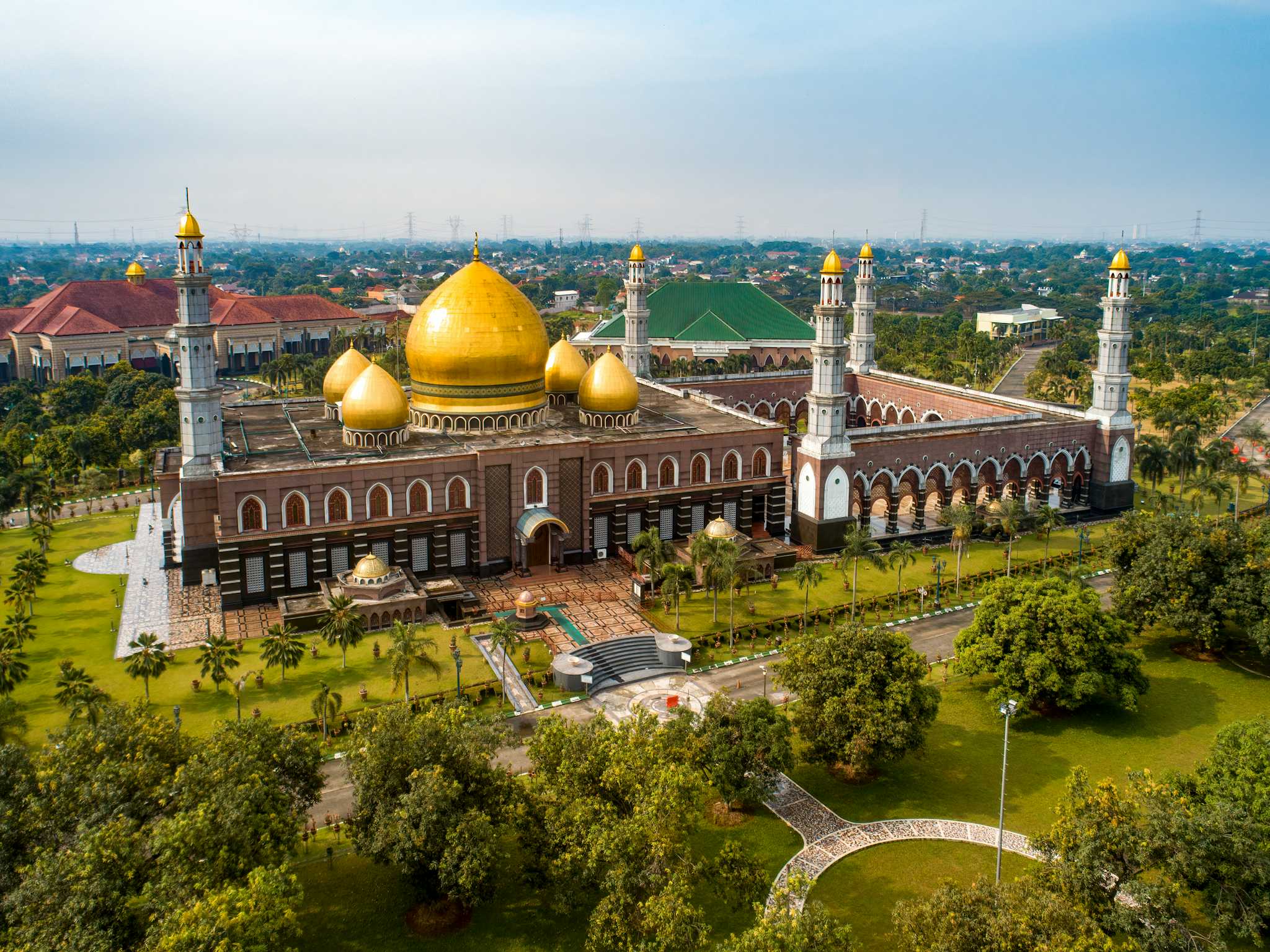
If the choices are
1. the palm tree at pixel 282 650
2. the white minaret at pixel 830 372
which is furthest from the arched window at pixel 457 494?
the white minaret at pixel 830 372

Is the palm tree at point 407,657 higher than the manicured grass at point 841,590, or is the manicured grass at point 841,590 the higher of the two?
the palm tree at point 407,657

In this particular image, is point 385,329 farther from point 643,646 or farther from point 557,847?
point 557,847

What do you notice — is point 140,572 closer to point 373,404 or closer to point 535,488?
point 373,404

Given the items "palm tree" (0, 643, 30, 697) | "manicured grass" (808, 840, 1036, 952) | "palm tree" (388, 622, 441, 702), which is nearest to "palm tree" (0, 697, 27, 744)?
"palm tree" (0, 643, 30, 697)

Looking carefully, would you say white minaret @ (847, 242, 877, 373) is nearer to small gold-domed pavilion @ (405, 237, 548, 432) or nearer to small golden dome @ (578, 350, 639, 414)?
small golden dome @ (578, 350, 639, 414)

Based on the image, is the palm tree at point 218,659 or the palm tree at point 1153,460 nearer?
the palm tree at point 218,659

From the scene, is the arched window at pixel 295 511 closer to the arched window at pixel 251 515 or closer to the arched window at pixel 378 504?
the arched window at pixel 251 515
